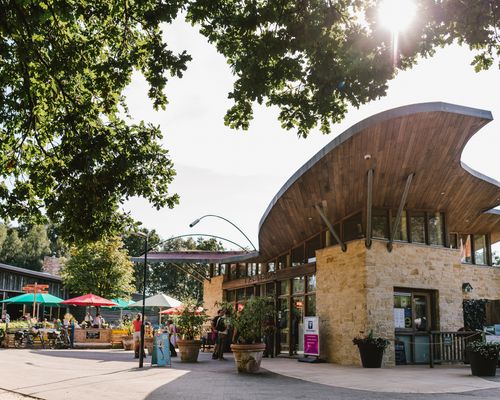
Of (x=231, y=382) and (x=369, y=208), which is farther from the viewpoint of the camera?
(x=369, y=208)

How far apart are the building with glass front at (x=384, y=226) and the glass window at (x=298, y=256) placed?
0.11m

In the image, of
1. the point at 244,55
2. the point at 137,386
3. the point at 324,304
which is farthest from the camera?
the point at 324,304

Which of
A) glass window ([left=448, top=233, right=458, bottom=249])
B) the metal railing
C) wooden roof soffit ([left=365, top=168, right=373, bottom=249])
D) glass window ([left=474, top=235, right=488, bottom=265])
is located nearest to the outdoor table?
wooden roof soffit ([left=365, top=168, right=373, bottom=249])

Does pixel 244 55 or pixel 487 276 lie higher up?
pixel 244 55

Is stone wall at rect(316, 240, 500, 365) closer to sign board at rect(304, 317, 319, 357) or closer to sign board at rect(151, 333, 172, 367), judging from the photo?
sign board at rect(304, 317, 319, 357)

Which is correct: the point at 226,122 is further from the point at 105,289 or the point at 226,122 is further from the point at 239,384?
the point at 105,289

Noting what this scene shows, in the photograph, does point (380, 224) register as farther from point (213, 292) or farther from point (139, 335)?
point (213, 292)

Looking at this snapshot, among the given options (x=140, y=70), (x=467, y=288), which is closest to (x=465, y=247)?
(x=467, y=288)

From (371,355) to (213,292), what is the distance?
48.0 feet

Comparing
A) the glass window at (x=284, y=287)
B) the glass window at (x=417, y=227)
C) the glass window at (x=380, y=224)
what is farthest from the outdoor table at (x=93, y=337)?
the glass window at (x=417, y=227)

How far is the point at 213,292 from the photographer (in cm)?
2744

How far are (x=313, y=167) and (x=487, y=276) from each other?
35.0ft

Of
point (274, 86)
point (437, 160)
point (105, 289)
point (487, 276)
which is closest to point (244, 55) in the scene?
point (274, 86)

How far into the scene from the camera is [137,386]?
973cm
